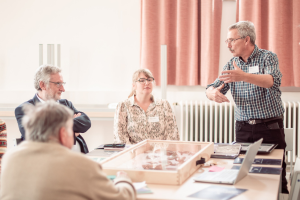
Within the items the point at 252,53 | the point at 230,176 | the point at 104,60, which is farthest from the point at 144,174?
the point at 104,60

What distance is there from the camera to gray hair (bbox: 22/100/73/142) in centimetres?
113

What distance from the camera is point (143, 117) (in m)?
2.79

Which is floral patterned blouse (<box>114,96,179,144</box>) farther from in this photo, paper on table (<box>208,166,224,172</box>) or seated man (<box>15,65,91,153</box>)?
paper on table (<box>208,166,224,172</box>)

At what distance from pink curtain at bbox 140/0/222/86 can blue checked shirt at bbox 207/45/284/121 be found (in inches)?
56.9

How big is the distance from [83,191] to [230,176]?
76 cm

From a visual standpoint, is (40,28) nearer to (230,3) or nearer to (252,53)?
(230,3)

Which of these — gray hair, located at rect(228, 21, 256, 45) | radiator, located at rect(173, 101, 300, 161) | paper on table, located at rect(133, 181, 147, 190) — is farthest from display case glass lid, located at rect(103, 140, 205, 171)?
radiator, located at rect(173, 101, 300, 161)

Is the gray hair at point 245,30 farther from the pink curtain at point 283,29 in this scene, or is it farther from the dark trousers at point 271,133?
the pink curtain at point 283,29

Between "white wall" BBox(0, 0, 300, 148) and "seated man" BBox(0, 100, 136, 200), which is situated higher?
"white wall" BBox(0, 0, 300, 148)

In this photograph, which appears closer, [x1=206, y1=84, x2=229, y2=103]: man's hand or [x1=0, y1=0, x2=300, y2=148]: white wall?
[x1=206, y1=84, x2=229, y2=103]: man's hand

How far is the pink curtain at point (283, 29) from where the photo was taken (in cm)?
382

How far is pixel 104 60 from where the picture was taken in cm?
435

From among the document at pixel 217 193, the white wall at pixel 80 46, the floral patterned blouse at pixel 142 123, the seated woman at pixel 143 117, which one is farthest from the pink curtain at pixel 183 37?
the document at pixel 217 193

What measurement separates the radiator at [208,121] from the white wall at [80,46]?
297mm
